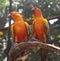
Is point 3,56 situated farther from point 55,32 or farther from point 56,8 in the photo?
point 56,8

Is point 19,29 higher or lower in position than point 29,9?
lower

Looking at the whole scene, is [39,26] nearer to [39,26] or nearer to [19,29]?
[39,26]

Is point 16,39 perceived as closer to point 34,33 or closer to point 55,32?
point 34,33

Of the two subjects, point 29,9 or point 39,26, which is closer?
point 39,26

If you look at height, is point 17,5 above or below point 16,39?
above

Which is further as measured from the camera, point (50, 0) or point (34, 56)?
point (50, 0)

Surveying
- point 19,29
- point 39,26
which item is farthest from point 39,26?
point 19,29

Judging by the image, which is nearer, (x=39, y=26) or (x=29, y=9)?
(x=39, y=26)

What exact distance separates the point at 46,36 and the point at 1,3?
1.33 ft

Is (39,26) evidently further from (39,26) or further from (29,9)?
(29,9)

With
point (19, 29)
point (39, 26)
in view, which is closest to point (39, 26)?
point (39, 26)

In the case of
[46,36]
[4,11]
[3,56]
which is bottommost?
[3,56]

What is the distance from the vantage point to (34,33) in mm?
1351

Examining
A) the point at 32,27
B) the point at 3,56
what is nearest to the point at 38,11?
the point at 32,27
